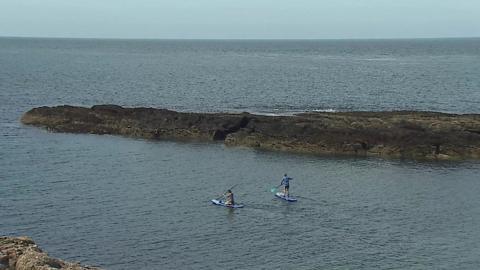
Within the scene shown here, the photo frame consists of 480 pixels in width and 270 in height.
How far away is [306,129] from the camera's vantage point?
61.4 meters

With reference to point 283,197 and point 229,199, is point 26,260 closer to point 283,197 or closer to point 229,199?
point 229,199

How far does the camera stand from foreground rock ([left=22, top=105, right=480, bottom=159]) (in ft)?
188

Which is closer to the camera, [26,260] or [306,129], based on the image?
[26,260]

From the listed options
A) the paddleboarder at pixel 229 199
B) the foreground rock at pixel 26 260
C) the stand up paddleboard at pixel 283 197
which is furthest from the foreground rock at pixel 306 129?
the foreground rock at pixel 26 260

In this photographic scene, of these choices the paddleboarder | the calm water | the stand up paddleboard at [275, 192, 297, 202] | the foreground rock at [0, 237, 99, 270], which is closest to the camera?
the foreground rock at [0, 237, 99, 270]

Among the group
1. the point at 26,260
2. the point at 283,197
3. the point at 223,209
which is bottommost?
the point at 223,209

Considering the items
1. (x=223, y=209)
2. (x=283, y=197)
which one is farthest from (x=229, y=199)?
(x=283, y=197)

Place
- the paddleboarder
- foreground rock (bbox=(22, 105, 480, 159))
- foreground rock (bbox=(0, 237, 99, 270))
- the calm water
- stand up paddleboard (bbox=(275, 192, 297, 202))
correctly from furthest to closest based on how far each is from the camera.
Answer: foreground rock (bbox=(22, 105, 480, 159))
stand up paddleboard (bbox=(275, 192, 297, 202))
the paddleboarder
the calm water
foreground rock (bbox=(0, 237, 99, 270))

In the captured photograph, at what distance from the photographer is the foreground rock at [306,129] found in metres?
57.4

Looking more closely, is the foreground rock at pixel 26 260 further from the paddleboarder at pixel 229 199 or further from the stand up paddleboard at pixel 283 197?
the stand up paddleboard at pixel 283 197

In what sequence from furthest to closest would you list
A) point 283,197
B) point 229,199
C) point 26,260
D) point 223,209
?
point 283,197 < point 229,199 < point 223,209 < point 26,260

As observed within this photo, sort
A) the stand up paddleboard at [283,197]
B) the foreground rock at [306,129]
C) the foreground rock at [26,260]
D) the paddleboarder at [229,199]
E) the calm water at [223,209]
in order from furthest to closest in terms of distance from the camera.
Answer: the foreground rock at [306,129], the stand up paddleboard at [283,197], the paddleboarder at [229,199], the calm water at [223,209], the foreground rock at [26,260]

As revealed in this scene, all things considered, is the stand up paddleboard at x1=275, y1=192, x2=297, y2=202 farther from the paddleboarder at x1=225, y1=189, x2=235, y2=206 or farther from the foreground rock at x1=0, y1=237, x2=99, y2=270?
the foreground rock at x1=0, y1=237, x2=99, y2=270

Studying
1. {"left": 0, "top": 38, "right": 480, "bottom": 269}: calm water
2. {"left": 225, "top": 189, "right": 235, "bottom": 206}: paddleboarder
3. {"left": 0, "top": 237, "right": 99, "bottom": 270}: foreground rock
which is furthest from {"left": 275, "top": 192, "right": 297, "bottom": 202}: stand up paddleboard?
{"left": 0, "top": 237, "right": 99, "bottom": 270}: foreground rock
